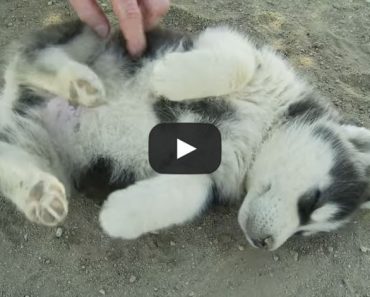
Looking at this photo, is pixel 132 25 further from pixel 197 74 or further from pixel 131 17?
pixel 197 74

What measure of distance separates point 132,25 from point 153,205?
1180 mm

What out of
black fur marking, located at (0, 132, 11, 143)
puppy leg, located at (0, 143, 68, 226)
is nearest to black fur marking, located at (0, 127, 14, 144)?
black fur marking, located at (0, 132, 11, 143)

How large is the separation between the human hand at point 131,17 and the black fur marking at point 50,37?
144 mm

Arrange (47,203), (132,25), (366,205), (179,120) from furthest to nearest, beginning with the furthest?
(366,205) < (132,25) < (179,120) < (47,203)

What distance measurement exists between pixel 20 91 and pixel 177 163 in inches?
43.3

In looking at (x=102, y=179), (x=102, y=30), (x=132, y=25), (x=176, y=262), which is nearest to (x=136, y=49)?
(x=132, y=25)

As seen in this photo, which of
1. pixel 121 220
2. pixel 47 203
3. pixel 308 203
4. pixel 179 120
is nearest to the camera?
pixel 47 203

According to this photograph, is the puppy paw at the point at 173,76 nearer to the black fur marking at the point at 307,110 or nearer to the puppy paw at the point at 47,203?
the black fur marking at the point at 307,110

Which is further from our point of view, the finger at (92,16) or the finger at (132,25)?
the finger at (92,16)

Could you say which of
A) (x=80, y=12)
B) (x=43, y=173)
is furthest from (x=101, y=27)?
(x=43, y=173)

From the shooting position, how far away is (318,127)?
12.5ft

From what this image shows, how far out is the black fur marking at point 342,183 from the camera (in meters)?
3.65

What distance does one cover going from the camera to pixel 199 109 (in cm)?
367

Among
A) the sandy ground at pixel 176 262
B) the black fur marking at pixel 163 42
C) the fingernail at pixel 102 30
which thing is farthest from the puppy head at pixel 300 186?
the fingernail at pixel 102 30
